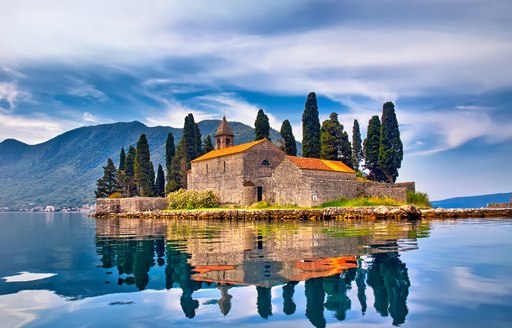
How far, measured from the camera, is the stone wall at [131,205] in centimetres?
5869

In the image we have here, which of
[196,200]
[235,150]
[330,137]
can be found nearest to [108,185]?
[196,200]

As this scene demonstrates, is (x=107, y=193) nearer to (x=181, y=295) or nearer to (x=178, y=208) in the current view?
(x=178, y=208)

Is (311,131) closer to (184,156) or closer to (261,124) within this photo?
(261,124)

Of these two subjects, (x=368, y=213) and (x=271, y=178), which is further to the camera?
(x=271, y=178)

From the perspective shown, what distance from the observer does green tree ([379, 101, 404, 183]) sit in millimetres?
54750

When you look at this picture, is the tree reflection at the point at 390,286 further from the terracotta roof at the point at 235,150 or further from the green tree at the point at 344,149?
the green tree at the point at 344,149

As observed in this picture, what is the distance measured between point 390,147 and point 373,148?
259 cm

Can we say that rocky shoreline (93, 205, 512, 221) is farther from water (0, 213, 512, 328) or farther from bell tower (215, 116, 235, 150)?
water (0, 213, 512, 328)

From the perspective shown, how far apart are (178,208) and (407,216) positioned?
30.3m

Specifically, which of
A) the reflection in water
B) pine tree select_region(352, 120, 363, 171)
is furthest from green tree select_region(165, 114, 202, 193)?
the reflection in water

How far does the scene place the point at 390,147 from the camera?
55.3 m

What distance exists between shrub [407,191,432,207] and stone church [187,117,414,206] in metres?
1.05

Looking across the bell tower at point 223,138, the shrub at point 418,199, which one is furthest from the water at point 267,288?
the bell tower at point 223,138

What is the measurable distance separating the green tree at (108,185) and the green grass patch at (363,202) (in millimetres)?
45876
